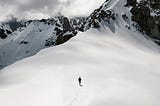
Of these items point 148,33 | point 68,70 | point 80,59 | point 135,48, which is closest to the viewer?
point 68,70

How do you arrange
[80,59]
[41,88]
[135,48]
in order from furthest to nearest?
[135,48] < [80,59] < [41,88]

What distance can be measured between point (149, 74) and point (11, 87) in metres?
28.1

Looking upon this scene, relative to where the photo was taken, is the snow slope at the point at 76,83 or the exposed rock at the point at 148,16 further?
the exposed rock at the point at 148,16

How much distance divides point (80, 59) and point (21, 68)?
14.6 metres

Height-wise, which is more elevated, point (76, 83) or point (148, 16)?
point (148, 16)

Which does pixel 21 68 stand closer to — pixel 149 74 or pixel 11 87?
pixel 11 87

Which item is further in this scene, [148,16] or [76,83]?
[148,16]

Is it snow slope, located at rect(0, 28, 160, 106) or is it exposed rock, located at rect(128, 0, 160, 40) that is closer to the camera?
snow slope, located at rect(0, 28, 160, 106)

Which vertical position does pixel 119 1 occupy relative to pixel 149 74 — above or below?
above

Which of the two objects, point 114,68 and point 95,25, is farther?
point 95,25

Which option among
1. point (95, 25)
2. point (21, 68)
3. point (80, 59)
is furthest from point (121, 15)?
point (21, 68)

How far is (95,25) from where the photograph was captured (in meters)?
120

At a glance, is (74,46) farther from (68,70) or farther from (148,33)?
(148,33)

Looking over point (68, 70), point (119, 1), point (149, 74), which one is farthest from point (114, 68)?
point (119, 1)
